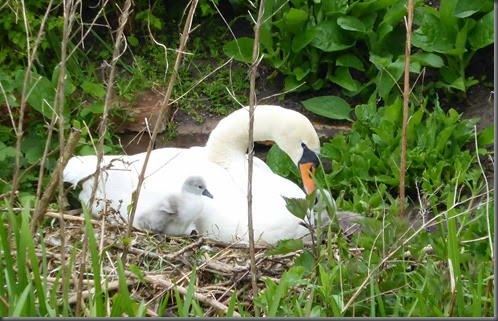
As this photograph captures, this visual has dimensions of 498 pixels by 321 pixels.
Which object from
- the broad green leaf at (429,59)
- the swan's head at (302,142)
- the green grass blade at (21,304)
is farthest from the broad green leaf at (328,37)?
the green grass blade at (21,304)

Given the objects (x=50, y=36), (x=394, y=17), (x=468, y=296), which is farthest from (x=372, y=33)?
(x=468, y=296)

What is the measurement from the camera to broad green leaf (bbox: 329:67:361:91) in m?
6.92

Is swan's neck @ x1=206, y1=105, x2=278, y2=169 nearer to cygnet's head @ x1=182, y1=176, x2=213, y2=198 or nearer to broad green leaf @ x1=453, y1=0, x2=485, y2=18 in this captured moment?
cygnet's head @ x1=182, y1=176, x2=213, y2=198

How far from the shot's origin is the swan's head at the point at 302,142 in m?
5.74

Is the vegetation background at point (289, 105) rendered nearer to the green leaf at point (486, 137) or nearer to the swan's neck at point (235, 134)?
the green leaf at point (486, 137)

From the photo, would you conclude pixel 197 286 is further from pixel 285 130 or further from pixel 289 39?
pixel 289 39

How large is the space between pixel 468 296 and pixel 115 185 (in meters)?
2.35

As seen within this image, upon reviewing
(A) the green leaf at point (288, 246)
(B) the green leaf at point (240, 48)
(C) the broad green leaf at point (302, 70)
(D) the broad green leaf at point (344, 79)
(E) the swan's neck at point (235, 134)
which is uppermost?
(B) the green leaf at point (240, 48)

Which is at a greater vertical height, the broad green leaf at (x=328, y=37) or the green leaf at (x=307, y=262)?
the broad green leaf at (x=328, y=37)

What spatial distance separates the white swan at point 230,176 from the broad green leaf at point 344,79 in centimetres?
113

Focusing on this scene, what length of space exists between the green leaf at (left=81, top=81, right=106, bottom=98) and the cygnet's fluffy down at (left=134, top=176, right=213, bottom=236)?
174 cm

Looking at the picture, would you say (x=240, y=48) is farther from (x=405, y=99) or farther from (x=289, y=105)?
(x=405, y=99)

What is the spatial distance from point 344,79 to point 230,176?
5.44 feet

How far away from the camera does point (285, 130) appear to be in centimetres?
578
